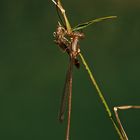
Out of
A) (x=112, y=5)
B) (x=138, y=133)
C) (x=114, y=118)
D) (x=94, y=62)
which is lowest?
(x=138, y=133)

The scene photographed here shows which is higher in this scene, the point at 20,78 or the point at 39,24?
the point at 39,24

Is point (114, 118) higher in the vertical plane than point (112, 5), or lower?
lower

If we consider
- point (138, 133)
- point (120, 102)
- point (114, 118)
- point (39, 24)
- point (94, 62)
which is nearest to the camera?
point (114, 118)

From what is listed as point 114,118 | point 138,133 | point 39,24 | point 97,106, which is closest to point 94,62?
point 97,106

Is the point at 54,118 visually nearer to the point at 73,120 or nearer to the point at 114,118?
the point at 73,120

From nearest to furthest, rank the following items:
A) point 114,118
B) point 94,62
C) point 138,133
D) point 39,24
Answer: point 114,118, point 138,133, point 94,62, point 39,24

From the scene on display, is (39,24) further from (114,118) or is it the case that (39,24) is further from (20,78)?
(114,118)

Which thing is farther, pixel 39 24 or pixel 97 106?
pixel 39 24

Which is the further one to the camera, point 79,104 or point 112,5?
point 112,5

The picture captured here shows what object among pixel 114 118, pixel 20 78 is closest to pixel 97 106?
pixel 20 78
